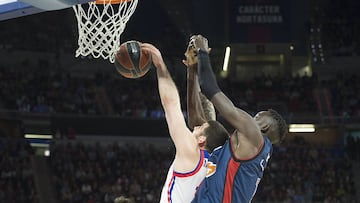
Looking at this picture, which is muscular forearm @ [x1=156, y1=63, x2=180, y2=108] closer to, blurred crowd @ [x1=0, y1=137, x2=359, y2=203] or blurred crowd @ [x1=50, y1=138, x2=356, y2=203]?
blurred crowd @ [x1=0, y1=137, x2=359, y2=203]

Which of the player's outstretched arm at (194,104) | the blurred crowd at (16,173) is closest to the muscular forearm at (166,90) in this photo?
the player's outstretched arm at (194,104)

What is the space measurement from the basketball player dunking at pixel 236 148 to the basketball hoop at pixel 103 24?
2.11m

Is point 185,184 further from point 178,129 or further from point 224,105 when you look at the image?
point 224,105

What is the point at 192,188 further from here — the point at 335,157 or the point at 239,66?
the point at 239,66

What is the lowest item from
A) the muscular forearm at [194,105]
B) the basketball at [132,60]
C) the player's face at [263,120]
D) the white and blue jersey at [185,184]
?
the white and blue jersey at [185,184]

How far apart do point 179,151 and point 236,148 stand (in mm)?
290

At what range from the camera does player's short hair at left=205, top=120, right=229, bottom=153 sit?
135 inches

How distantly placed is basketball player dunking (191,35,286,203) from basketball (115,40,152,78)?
278mm

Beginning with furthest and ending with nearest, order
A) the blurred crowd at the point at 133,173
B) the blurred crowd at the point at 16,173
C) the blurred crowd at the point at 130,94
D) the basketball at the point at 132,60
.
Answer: the blurred crowd at the point at 130,94 → the blurred crowd at the point at 133,173 → the blurred crowd at the point at 16,173 → the basketball at the point at 132,60

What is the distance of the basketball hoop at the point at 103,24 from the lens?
5.21 meters

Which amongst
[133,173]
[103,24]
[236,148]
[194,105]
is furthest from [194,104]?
[133,173]

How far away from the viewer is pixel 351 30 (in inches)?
820

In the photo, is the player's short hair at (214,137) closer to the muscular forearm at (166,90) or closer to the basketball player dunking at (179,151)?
the basketball player dunking at (179,151)

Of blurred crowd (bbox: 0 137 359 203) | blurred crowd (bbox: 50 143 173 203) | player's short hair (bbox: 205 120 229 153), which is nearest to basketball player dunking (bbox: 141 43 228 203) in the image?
player's short hair (bbox: 205 120 229 153)
